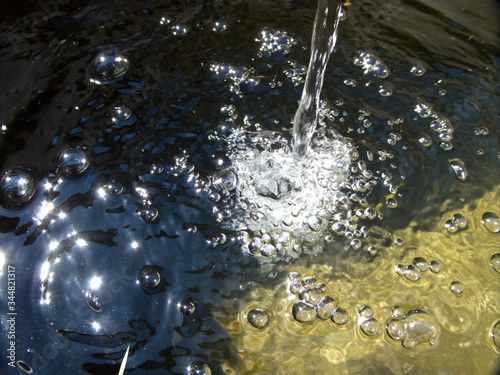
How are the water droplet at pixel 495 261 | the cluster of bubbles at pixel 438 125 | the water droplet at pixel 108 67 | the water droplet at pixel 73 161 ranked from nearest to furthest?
the water droplet at pixel 495 261, the water droplet at pixel 73 161, the cluster of bubbles at pixel 438 125, the water droplet at pixel 108 67

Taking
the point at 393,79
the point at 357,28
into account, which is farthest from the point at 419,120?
the point at 357,28

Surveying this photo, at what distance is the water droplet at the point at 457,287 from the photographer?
1.17 metres

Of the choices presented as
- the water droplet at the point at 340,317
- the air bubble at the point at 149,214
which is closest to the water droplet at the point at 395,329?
the water droplet at the point at 340,317

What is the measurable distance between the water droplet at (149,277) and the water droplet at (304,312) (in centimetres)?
35

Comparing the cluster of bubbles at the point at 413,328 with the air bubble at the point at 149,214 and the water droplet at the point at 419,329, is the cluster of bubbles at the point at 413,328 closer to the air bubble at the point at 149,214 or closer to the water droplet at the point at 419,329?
the water droplet at the point at 419,329

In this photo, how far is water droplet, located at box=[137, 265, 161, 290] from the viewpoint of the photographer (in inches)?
44.4

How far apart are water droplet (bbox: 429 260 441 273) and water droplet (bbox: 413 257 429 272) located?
0.01 metres

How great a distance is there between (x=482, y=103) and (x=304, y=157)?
26.2 inches

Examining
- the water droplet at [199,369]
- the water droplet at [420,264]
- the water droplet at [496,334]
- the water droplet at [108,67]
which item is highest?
the water droplet at [108,67]

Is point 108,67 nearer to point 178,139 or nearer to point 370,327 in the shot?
point 178,139

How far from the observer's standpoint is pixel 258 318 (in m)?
1.10

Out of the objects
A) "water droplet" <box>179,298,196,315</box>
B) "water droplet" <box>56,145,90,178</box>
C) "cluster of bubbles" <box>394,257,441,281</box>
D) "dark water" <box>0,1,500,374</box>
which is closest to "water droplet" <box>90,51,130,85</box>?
"dark water" <box>0,1,500,374</box>

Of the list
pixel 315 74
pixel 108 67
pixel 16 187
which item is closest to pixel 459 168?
pixel 315 74

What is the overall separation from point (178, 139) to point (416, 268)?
787mm
